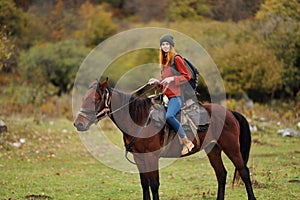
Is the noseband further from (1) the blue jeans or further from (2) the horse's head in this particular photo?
(1) the blue jeans

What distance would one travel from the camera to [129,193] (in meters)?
9.51

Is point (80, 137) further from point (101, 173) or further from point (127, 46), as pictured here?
point (127, 46)

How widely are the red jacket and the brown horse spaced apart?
1.29 feet

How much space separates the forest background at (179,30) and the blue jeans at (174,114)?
887 centimetres

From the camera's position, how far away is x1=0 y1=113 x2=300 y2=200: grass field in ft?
30.6

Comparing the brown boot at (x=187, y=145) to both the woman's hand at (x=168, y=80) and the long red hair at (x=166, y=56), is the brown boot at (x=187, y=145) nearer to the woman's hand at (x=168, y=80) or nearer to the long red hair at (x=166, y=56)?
the woman's hand at (x=168, y=80)

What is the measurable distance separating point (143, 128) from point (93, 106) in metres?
0.89

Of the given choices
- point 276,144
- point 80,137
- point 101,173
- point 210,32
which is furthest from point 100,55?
point 101,173

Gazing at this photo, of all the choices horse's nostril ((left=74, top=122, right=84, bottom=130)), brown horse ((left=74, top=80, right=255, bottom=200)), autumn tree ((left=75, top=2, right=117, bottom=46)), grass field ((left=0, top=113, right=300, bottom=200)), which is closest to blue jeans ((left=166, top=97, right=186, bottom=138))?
brown horse ((left=74, top=80, right=255, bottom=200))

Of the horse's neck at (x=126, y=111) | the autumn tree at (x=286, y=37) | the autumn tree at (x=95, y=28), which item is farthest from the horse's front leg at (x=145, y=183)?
the autumn tree at (x=95, y=28)

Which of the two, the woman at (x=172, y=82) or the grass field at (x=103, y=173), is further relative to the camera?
the grass field at (x=103, y=173)

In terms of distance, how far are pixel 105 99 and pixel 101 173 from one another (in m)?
5.33

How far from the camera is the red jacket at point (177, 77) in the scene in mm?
7527

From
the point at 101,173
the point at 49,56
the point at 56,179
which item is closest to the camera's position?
the point at 56,179
